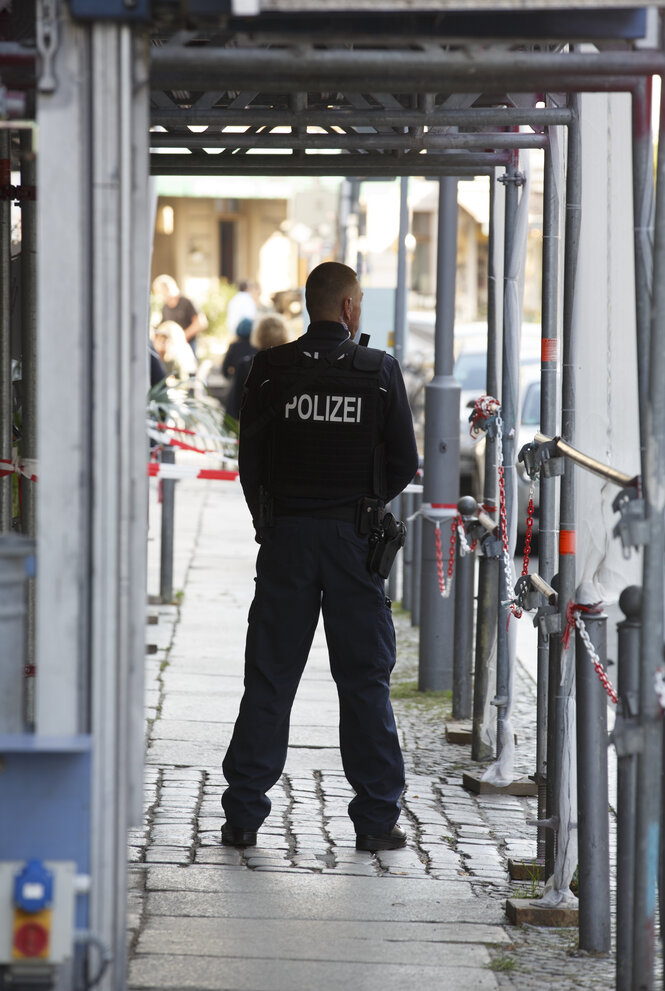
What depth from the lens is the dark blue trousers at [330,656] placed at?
519 cm

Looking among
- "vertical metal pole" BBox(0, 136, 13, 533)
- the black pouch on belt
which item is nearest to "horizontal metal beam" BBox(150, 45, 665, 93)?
the black pouch on belt

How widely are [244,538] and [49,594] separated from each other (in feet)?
34.6

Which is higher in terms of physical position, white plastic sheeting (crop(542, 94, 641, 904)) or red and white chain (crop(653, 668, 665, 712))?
white plastic sheeting (crop(542, 94, 641, 904))

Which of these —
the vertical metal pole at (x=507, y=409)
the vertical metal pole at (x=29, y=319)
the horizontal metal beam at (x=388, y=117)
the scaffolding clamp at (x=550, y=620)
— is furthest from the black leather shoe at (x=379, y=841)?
the horizontal metal beam at (x=388, y=117)

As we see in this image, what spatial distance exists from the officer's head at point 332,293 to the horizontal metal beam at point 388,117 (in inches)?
24.1

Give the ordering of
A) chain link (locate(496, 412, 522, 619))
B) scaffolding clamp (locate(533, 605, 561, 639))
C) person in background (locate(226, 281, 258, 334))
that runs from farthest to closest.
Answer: person in background (locate(226, 281, 258, 334)) < chain link (locate(496, 412, 522, 619)) < scaffolding clamp (locate(533, 605, 561, 639))

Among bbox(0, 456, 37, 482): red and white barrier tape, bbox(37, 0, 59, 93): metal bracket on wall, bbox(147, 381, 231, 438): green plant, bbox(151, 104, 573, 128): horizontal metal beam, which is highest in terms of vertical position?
bbox(151, 104, 573, 128): horizontal metal beam

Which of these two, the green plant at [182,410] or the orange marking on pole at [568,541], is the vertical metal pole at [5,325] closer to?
the orange marking on pole at [568,541]

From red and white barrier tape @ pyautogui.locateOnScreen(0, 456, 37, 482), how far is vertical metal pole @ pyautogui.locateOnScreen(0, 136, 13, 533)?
21 millimetres

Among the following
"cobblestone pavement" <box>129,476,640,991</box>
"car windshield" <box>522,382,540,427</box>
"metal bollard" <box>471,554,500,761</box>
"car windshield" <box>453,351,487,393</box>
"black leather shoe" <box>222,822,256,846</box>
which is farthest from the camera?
"car windshield" <box>453,351,487,393</box>

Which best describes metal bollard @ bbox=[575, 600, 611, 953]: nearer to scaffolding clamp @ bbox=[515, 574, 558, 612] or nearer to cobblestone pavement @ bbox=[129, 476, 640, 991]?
cobblestone pavement @ bbox=[129, 476, 640, 991]

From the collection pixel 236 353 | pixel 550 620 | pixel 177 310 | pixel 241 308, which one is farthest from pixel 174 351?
pixel 550 620

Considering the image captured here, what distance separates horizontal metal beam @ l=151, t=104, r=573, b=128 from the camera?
448cm

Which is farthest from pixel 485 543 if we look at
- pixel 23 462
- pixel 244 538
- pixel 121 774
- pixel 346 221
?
pixel 346 221
